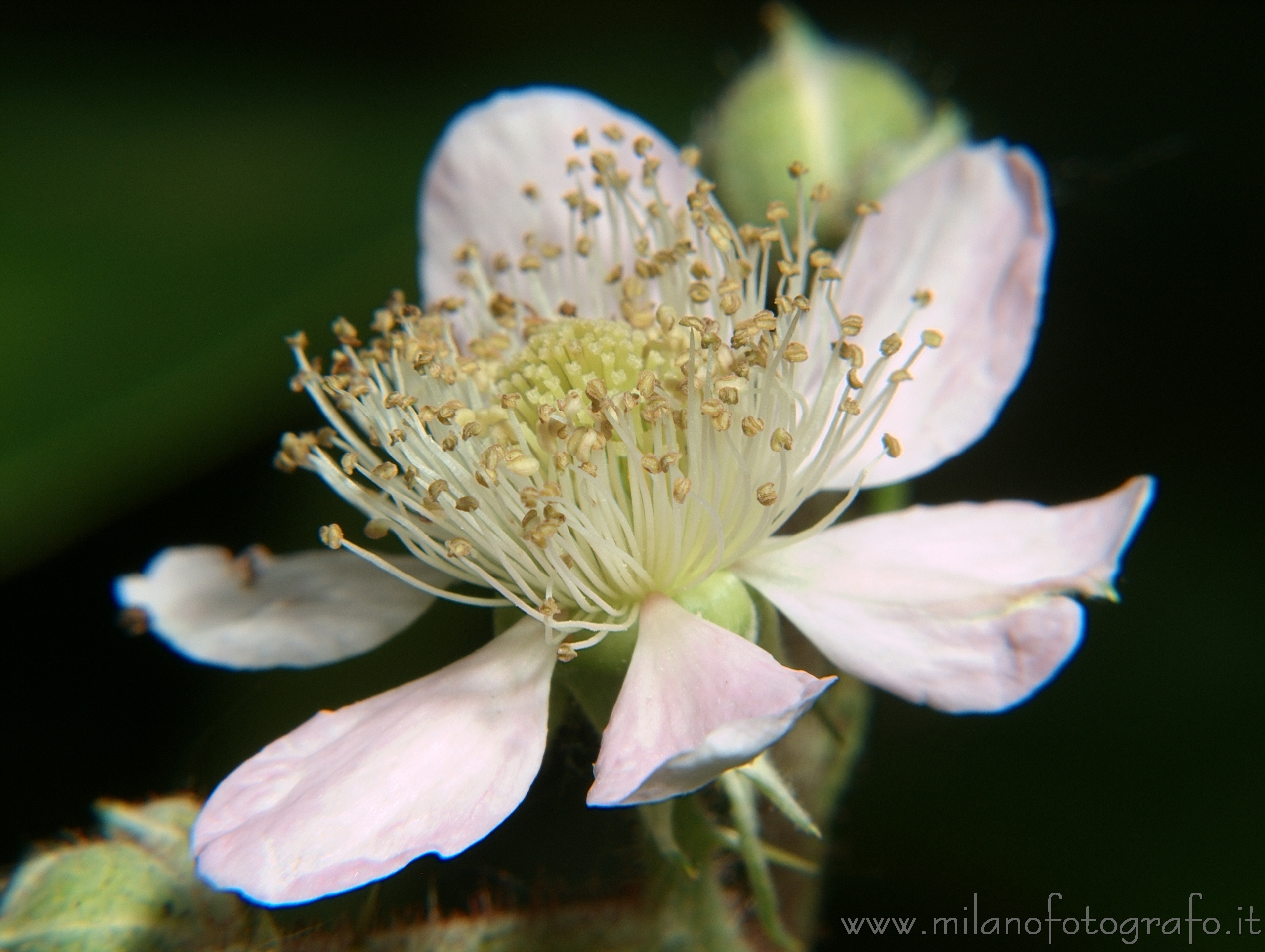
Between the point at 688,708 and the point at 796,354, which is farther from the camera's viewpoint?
the point at 796,354

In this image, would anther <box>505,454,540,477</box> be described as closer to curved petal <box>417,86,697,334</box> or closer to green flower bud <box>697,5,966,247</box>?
curved petal <box>417,86,697,334</box>

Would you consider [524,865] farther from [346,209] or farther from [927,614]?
[346,209]

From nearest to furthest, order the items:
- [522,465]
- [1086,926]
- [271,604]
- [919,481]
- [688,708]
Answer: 1. [688,708]
2. [522,465]
3. [271,604]
4. [1086,926]
5. [919,481]

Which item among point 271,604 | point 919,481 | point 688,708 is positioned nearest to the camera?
point 688,708

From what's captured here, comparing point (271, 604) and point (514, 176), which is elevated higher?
point (514, 176)

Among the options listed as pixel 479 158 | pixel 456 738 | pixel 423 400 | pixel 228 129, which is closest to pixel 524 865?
pixel 456 738

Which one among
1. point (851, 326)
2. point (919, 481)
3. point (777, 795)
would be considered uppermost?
point (851, 326)

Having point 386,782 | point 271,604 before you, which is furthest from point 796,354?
point 271,604

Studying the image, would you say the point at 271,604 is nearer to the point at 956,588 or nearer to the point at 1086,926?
the point at 956,588
